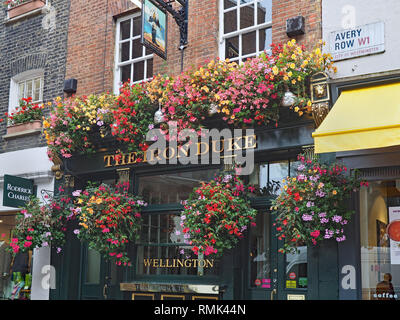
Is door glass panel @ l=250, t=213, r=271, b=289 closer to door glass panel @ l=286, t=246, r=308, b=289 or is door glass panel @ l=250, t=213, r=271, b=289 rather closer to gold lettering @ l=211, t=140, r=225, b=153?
door glass panel @ l=286, t=246, r=308, b=289

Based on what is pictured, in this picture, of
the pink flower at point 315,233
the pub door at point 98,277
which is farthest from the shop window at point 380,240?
the pub door at point 98,277

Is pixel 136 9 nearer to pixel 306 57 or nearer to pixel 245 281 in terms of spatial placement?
pixel 306 57

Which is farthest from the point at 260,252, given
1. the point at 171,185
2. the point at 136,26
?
the point at 136,26

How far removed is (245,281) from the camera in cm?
884

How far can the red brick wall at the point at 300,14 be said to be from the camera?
28.3ft

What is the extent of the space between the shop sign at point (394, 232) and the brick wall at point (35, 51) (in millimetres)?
7233

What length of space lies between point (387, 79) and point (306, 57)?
1201mm

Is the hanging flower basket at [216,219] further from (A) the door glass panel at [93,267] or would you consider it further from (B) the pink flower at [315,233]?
(A) the door glass panel at [93,267]

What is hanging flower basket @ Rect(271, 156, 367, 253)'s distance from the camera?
24.7 ft

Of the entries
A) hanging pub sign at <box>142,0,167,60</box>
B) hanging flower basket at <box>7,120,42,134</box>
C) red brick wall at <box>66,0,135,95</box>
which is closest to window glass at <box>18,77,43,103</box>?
hanging flower basket at <box>7,120,42,134</box>

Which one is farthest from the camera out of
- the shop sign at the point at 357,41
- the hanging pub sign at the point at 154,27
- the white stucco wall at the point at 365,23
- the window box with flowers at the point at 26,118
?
the window box with flowers at the point at 26,118

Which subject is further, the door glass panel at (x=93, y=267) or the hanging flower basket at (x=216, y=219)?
the door glass panel at (x=93, y=267)

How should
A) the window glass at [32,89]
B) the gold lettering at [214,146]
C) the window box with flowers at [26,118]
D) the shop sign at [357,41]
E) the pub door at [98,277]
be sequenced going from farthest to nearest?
the window glass at [32,89] < the window box with flowers at [26,118] < the pub door at [98,277] < the gold lettering at [214,146] < the shop sign at [357,41]

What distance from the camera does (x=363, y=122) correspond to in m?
7.05
